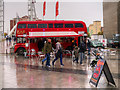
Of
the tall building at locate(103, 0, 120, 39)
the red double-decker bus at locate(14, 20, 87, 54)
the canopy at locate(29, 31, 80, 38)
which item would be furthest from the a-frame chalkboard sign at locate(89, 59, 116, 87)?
the tall building at locate(103, 0, 120, 39)

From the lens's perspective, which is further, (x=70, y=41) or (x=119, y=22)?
(x=119, y=22)

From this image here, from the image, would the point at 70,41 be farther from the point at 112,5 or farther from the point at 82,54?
the point at 112,5

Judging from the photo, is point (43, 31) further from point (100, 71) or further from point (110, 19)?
point (110, 19)

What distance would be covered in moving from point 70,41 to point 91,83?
1184 centimetres

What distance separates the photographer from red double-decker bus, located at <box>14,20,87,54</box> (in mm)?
17812

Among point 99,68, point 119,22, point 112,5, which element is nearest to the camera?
point 99,68

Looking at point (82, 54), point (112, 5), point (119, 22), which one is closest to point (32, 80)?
point (82, 54)

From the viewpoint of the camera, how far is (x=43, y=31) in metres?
17.9

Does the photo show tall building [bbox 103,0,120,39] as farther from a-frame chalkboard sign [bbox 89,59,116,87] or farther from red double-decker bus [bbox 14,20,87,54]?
a-frame chalkboard sign [bbox 89,59,116,87]

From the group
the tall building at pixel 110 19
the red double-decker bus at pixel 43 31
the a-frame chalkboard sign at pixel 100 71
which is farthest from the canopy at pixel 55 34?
the tall building at pixel 110 19

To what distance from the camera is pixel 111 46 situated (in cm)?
3183

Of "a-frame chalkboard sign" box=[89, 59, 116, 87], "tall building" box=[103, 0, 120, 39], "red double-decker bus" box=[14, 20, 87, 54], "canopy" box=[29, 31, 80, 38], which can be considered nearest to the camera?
"a-frame chalkboard sign" box=[89, 59, 116, 87]

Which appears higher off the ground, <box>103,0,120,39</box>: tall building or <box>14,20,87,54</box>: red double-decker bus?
<box>103,0,120,39</box>: tall building

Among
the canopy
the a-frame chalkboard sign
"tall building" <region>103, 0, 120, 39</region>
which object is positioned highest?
"tall building" <region>103, 0, 120, 39</region>
